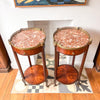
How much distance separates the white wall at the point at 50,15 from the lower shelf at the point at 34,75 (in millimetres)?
711

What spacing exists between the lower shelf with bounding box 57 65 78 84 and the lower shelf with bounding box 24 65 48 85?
273mm

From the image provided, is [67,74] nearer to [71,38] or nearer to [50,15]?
[71,38]

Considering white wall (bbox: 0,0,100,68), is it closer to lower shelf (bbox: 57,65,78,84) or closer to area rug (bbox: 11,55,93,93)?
lower shelf (bbox: 57,65,78,84)

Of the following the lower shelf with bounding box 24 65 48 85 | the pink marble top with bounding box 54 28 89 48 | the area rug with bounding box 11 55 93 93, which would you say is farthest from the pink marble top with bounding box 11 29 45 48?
the area rug with bounding box 11 55 93 93

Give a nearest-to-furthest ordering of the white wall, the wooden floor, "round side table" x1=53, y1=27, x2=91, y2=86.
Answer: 1. "round side table" x1=53, y1=27, x2=91, y2=86
2. the white wall
3. the wooden floor

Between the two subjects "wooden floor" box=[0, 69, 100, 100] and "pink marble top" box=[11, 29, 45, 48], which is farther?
"wooden floor" box=[0, 69, 100, 100]

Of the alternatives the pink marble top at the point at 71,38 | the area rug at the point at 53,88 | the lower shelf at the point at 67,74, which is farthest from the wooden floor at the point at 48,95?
the pink marble top at the point at 71,38

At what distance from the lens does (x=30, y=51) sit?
105cm

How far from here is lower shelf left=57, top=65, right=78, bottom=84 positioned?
4.90 feet

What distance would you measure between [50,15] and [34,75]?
3.07 ft

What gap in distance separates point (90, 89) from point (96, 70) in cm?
41

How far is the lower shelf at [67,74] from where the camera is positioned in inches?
58.8

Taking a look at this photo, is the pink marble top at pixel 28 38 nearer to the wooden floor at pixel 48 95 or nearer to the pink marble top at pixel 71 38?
the pink marble top at pixel 71 38

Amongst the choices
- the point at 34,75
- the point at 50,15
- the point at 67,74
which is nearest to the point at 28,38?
the point at 50,15
